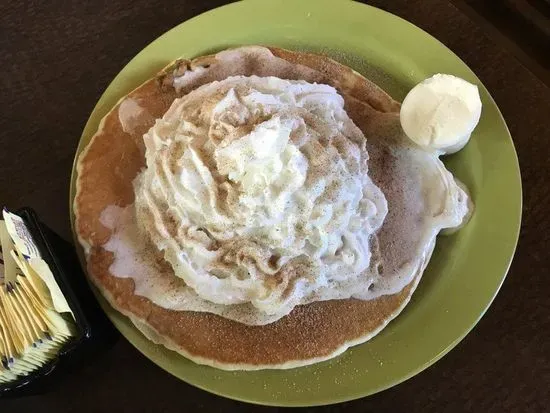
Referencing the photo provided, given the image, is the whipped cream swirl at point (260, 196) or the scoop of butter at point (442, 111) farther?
the scoop of butter at point (442, 111)

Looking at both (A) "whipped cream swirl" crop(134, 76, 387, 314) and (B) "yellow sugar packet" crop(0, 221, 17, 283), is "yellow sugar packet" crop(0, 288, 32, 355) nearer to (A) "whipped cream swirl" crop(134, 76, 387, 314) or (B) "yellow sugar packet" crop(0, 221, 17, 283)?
(B) "yellow sugar packet" crop(0, 221, 17, 283)

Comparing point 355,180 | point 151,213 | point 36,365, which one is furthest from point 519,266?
point 36,365

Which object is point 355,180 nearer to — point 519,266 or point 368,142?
point 368,142

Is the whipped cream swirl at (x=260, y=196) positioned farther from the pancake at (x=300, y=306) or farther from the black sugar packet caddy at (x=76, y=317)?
the black sugar packet caddy at (x=76, y=317)

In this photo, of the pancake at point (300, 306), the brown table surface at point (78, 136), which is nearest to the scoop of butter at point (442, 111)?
the pancake at point (300, 306)

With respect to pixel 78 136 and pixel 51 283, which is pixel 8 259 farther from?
pixel 78 136
